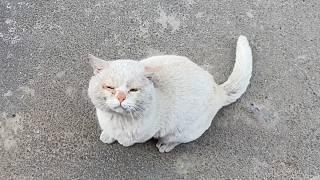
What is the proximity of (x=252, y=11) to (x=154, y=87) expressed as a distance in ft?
3.82

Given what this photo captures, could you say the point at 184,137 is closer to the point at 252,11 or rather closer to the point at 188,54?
the point at 188,54

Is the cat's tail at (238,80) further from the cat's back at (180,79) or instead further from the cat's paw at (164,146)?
the cat's paw at (164,146)

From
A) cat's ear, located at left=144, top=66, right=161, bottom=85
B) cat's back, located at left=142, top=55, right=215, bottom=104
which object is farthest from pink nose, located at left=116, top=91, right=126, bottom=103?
cat's back, located at left=142, top=55, right=215, bottom=104

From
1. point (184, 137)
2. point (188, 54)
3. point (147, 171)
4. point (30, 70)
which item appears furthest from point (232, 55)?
point (30, 70)

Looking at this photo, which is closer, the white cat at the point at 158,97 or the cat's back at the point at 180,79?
the white cat at the point at 158,97

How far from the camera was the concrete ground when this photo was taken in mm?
2541

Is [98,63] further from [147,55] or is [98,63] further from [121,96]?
[147,55]

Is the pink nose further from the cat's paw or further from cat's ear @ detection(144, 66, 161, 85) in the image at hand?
the cat's paw

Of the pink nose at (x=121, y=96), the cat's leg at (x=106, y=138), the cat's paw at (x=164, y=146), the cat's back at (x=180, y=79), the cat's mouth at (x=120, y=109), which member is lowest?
the cat's paw at (x=164, y=146)

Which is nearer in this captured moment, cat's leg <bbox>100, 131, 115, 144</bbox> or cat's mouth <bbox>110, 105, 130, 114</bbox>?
cat's mouth <bbox>110, 105, 130, 114</bbox>

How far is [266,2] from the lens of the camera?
309 centimetres

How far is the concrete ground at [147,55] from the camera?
2.54m

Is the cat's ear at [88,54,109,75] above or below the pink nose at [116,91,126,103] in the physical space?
above

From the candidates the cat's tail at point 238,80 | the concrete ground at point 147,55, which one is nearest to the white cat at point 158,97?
the cat's tail at point 238,80
